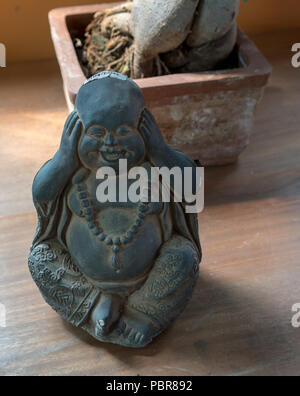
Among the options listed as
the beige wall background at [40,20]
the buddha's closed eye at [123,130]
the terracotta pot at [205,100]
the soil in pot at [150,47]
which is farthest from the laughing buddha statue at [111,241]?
the beige wall background at [40,20]

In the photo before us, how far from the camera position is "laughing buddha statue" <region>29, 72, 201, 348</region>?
1.08m

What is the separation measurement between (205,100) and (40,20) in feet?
3.41

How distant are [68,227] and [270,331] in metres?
0.57

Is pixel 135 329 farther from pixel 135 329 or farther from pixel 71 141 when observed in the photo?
pixel 71 141

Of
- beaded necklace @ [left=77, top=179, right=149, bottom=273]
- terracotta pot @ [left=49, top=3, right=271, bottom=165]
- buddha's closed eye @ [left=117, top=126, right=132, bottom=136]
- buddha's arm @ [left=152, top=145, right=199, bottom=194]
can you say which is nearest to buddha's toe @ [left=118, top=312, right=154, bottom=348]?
beaded necklace @ [left=77, top=179, right=149, bottom=273]

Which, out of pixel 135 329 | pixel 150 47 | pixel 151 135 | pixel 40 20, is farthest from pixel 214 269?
pixel 40 20

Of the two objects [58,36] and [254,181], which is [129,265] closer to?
[254,181]

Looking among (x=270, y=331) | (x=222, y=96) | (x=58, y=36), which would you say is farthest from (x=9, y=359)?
(x=58, y=36)

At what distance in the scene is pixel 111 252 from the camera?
116 centimetres

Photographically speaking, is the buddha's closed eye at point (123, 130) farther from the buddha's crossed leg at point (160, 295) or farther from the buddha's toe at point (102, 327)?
the buddha's toe at point (102, 327)

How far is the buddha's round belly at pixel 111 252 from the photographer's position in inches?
45.6

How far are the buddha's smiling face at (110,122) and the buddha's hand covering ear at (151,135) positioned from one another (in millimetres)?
12

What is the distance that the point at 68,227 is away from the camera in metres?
1.20

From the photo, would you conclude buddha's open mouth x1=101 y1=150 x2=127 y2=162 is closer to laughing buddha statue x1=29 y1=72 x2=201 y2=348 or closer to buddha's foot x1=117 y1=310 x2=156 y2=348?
laughing buddha statue x1=29 y1=72 x2=201 y2=348
